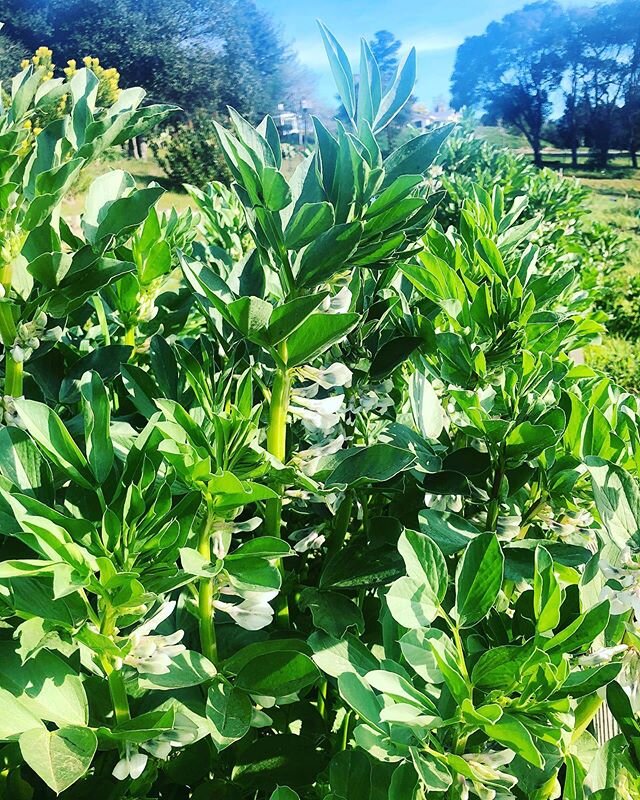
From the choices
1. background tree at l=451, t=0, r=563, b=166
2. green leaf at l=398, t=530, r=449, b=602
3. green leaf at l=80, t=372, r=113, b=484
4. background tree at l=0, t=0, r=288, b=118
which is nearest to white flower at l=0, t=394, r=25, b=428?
green leaf at l=80, t=372, r=113, b=484

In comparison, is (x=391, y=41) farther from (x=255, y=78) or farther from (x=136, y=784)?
(x=136, y=784)

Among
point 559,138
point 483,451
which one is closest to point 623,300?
point 483,451

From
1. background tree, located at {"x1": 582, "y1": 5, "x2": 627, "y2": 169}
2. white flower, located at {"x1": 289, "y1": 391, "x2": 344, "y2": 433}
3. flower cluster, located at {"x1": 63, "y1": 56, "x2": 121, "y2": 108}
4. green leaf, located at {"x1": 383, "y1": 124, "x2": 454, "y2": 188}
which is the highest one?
background tree, located at {"x1": 582, "y1": 5, "x2": 627, "y2": 169}

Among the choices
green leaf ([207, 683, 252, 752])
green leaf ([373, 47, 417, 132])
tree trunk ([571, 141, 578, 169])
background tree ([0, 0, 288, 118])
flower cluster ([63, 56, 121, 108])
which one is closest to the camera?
green leaf ([207, 683, 252, 752])

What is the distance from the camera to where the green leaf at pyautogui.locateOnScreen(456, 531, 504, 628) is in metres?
0.50

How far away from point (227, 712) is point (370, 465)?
22 centimetres

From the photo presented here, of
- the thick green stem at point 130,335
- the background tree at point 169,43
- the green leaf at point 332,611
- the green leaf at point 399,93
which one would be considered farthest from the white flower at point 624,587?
the background tree at point 169,43

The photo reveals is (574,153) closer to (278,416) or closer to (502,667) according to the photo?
(278,416)

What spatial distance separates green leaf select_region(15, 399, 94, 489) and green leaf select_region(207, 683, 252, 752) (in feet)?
0.61

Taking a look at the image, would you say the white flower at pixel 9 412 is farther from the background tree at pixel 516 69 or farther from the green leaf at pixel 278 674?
the background tree at pixel 516 69

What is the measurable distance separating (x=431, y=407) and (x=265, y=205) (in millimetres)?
269

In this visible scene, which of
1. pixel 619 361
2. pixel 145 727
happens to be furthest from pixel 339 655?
pixel 619 361

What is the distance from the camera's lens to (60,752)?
0.46 m

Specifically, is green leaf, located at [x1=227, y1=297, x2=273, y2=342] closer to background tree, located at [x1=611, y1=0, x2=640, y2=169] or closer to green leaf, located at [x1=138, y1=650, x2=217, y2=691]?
green leaf, located at [x1=138, y1=650, x2=217, y2=691]
